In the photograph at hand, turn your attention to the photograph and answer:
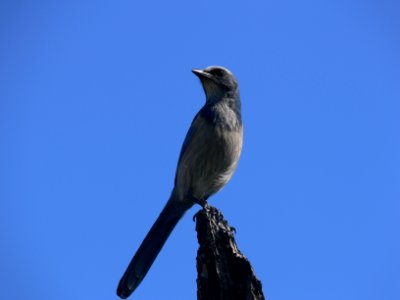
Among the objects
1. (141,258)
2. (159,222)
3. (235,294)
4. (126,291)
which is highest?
(159,222)

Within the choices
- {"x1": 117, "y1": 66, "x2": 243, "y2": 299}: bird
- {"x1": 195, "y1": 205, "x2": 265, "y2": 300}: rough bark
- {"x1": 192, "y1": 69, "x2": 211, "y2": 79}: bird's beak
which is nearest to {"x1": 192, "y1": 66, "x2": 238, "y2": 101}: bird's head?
{"x1": 192, "y1": 69, "x2": 211, "y2": 79}: bird's beak

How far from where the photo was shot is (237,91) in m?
9.37

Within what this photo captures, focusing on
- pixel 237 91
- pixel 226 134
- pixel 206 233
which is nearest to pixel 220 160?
pixel 226 134

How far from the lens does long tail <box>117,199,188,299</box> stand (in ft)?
25.4

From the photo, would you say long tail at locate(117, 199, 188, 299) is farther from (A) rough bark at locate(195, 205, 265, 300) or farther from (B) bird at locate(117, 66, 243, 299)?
(A) rough bark at locate(195, 205, 265, 300)

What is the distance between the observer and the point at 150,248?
8289mm

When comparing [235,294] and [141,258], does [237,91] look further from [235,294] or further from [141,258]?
[235,294]

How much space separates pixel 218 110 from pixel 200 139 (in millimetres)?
581

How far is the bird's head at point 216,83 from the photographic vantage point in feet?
29.9

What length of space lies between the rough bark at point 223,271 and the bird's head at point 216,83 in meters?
3.90

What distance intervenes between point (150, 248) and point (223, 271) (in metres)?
3.35

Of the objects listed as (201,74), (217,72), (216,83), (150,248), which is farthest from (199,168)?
(217,72)

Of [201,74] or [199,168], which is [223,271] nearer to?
[199,168]

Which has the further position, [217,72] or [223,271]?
[217,72]
